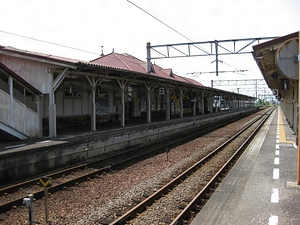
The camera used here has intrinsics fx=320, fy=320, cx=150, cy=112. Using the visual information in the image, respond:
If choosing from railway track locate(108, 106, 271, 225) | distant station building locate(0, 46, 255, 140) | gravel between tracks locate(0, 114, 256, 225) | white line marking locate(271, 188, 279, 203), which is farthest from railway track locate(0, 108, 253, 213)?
white line marking locate(271, 188, 279, 203)

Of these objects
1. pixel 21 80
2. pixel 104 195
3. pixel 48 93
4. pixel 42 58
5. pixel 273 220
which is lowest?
pixel 104 195

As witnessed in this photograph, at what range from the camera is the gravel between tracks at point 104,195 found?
604cm

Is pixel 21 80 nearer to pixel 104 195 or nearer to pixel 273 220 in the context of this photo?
pixel 104 195

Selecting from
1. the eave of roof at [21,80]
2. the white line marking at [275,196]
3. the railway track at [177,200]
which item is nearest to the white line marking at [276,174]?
the white line marking at [275,196]

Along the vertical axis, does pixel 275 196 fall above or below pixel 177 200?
above

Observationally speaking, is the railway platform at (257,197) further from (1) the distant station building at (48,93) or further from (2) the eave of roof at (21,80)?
(2) the eave of roof at (21,80)

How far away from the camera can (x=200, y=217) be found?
5559 mm

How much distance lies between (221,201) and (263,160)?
455 cm

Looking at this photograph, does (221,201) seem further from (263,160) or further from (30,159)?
(30,159)

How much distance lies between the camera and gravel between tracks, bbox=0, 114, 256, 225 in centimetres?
604

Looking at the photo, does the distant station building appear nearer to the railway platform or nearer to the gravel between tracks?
the gravel between tracks

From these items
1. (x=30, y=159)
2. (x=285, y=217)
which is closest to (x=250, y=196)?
(x=285, y=217)

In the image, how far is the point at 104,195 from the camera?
7.48 meters

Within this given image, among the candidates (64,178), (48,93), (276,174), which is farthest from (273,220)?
(48,93)
